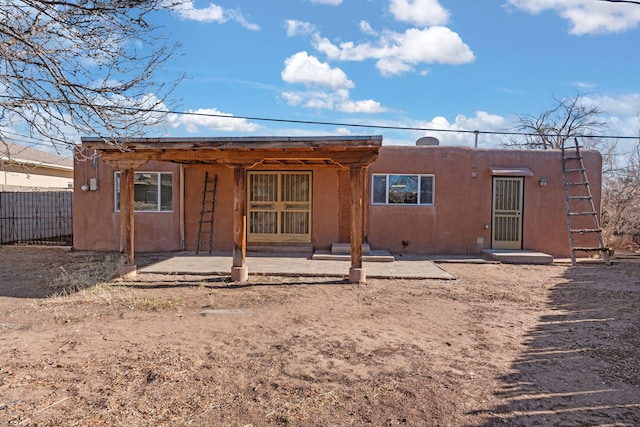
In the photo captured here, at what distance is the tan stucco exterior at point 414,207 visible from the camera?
12.0m

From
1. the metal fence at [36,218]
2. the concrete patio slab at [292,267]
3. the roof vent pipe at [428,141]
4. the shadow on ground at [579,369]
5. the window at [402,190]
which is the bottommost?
the shadow on ground at [579,369]

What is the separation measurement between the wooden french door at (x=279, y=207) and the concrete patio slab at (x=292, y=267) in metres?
1.10

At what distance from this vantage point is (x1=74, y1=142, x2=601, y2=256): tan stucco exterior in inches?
473

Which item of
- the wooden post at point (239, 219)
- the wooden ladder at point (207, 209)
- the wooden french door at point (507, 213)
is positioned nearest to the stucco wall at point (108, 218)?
the wooden ladder at point (207, 209)

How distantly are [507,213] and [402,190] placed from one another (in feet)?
9.56

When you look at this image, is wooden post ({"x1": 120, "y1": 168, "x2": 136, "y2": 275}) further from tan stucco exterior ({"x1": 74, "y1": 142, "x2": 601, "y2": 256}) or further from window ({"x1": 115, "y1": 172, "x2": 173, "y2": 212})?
window ({"x1": 115, "y1": 172, "x2": 173, "y2": 212})

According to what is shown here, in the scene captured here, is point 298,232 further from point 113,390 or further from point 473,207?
point 113,390

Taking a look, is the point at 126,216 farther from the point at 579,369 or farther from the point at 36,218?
the point at 36,218

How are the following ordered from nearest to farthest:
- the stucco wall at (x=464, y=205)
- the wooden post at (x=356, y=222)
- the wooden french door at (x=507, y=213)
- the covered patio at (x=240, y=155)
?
the covered patio at (x=240, y=155), the wooden post at (x=356, y=222), the stucco wall at (x=464, y=205), the wooden french door at (x=507, y=213)

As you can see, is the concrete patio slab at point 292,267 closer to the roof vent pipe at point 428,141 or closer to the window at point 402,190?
the window at point 402,190

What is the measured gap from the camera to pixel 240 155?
8.02 metres

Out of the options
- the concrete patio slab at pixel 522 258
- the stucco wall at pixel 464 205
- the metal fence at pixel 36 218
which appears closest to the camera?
the concrete patio slab at pixel 522 258

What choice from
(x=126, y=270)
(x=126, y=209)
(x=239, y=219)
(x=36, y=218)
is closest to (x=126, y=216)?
(x=126, y=209)

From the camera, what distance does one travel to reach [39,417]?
3240 millimetres
